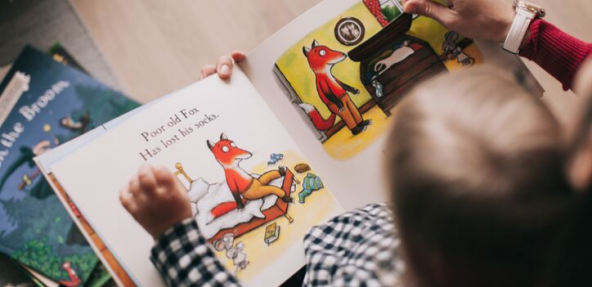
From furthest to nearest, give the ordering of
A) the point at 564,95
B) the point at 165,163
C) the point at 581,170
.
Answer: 1. the point at 564,95
2. the point at 165,163
3. the point at 581,170

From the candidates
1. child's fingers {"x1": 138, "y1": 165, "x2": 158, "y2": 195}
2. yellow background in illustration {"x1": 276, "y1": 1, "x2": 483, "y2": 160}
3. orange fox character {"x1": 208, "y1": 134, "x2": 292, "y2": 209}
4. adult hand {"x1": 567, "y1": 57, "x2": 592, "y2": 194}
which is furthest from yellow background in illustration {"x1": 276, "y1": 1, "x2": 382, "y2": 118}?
adult hand {"x1": 567, "y1": 57, "x2": 592, "y2": 194}

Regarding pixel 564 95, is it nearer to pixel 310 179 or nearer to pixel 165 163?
pixel 310 179

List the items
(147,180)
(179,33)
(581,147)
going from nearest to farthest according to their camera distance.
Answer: (581,147) < (147,180) < (179,33)

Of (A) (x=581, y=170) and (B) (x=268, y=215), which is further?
(B) (x=268, y=215)

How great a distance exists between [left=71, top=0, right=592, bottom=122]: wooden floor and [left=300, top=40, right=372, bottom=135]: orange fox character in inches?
5.0

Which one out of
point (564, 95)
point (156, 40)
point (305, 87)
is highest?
point (156, 40)

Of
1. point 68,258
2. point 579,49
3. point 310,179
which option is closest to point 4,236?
point 68,258

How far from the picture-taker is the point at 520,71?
1.78ft

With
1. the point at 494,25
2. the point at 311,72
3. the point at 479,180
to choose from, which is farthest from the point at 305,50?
the point at 479,180

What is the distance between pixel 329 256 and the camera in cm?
49

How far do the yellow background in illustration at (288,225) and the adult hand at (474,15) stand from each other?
24 cm

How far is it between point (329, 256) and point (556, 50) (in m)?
0.37

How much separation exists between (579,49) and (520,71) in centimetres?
7

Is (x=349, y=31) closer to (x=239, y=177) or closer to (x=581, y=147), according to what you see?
(x=239, y=177)
